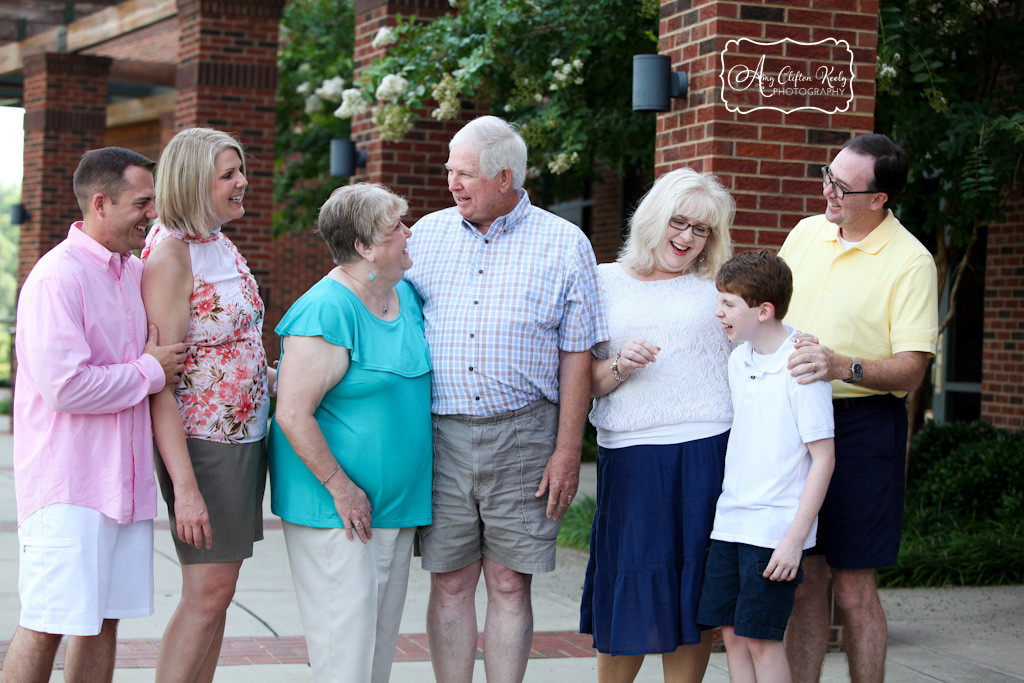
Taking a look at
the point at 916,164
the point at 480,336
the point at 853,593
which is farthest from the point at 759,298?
the point at 916,164

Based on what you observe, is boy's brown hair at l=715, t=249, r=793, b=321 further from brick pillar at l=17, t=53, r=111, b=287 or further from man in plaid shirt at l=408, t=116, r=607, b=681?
brick pillar at l=17, t=53, r=111, b=287

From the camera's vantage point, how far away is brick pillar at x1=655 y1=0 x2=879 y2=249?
483cm

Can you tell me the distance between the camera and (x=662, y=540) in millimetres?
3576

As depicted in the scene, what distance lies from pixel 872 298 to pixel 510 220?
3.84 feet

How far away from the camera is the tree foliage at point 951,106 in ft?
21.1

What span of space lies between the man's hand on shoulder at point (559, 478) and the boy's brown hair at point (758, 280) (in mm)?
718

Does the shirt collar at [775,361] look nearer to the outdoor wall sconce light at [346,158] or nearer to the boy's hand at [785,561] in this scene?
the boy's hand at [785,561]

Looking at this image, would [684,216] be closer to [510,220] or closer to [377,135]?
[510,220]

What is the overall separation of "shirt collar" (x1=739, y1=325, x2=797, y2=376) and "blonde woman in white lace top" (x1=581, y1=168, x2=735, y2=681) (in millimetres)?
186

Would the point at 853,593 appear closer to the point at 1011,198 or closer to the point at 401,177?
the point at 401,177

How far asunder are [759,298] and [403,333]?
1066 millimetres

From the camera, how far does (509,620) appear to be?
380cm

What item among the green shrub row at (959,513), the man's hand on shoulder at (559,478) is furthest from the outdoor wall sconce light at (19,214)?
the man's hand on shoulder at (559,478)

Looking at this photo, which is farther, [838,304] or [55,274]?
[838,304]
